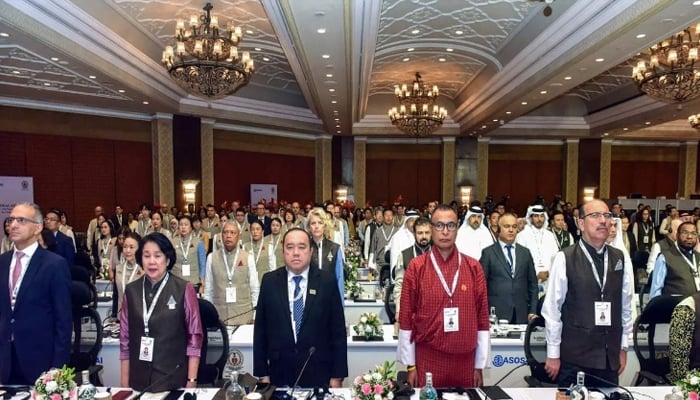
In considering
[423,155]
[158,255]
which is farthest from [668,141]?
[158,255]

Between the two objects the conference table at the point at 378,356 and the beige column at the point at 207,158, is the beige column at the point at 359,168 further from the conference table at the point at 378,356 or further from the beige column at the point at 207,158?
the conference table at the point at 378,356

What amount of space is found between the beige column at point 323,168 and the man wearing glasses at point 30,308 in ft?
48.3

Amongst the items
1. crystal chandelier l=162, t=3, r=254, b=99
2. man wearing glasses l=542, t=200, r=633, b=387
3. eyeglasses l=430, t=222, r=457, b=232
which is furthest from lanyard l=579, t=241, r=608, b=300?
crystal chandelier l=162, t=3, r=254, b=99

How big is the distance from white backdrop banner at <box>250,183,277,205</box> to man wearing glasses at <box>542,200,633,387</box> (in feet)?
44.1

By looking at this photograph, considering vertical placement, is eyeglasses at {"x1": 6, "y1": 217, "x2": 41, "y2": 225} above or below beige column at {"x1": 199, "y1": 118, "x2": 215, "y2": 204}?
below

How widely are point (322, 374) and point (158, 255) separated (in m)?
1.13

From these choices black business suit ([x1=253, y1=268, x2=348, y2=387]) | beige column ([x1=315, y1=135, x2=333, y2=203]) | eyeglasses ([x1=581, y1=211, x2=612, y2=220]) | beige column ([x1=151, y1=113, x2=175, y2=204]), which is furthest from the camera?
beige column ([x1=315, y1=135, x2=333, y2=203])

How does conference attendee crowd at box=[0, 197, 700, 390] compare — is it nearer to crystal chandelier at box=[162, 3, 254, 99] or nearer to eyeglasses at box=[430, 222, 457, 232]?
eyeglasses at box=[430, 222, 457, 232]

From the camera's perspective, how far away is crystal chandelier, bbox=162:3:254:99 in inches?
→ 266

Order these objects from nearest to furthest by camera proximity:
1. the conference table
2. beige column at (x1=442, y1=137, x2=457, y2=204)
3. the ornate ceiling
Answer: the conference table → the ornate ceiling → beige column at (x1=442, y1=137, x2=457, y2=204)

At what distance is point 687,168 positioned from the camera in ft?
60.7

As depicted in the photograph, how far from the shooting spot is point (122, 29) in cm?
767

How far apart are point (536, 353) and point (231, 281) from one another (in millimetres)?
2717

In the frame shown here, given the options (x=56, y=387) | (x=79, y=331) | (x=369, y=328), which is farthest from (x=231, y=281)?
(x=56, y=387)
